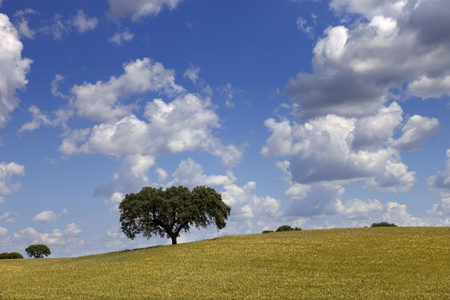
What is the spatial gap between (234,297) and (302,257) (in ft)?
56.4

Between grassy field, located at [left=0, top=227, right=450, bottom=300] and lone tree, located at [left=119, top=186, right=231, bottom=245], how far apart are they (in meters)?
7.12

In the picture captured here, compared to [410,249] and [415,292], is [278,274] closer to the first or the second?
[415,292]

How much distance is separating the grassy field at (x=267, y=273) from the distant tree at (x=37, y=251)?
1908 inches

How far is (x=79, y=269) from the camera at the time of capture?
Answer: 158 ft

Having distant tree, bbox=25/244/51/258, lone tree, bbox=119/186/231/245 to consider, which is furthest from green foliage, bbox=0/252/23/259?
lone tree, bbox=119/186/231/245

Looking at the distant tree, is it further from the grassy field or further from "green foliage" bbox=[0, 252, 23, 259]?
the grassy field

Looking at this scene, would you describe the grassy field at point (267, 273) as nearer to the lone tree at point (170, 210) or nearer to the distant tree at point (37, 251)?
the lone tree at point (170, 210)

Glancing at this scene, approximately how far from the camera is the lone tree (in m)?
62.9

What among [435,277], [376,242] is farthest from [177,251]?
[435,277]

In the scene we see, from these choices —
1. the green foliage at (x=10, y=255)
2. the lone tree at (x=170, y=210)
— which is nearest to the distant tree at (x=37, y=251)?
the green foliage at (x=10, y=255)

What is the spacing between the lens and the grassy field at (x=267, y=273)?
103 feet

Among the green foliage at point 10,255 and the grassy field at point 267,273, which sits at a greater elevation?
the green foliage at point 10,255

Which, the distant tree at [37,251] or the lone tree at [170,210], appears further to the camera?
the distant tree at [37,251]

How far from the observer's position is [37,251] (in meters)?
94.8
